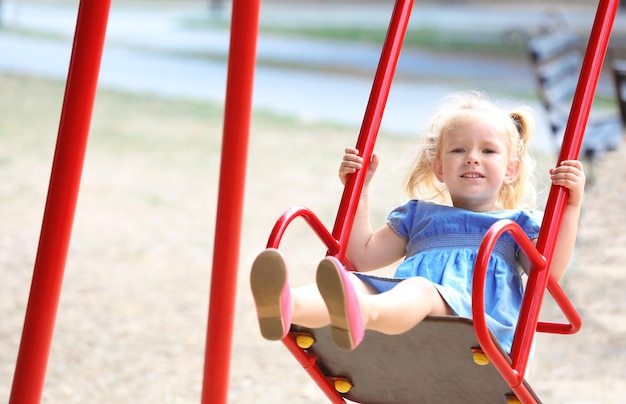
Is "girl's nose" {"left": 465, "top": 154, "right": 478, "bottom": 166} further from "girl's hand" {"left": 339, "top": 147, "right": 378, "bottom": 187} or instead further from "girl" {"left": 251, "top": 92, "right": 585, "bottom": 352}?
"girl's hand" {"left": 339, "top": 147, "right": 378, "bottom": 187}

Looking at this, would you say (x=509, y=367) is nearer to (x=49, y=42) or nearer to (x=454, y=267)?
(x=454, y=267)

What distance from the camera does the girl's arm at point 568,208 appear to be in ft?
7.13

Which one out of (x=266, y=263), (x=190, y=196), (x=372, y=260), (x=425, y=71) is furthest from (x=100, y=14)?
(x=425, y=71)

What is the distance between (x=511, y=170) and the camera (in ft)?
8.05

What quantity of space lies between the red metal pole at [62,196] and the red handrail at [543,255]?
87 centimetres

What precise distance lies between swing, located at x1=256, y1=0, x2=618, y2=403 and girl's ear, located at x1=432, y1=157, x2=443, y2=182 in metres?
0.19

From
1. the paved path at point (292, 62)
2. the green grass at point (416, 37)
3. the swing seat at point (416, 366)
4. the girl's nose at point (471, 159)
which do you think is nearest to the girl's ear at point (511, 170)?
the girl's nose at point (471, 159)

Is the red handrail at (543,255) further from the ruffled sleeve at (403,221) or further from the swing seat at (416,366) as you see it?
the ruffled sleeve at (403,221)

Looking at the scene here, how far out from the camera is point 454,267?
7.58 feet

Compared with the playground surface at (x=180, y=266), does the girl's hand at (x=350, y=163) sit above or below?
above

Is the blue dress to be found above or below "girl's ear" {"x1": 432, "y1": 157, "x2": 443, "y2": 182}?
below

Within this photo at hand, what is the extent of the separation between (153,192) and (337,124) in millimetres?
2804

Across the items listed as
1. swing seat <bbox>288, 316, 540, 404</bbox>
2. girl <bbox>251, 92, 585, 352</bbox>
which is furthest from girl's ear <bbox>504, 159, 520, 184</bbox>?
swing seat <bbox>288, 316, 540, 404</bbox>

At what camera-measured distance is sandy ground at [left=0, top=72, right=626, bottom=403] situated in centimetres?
416
